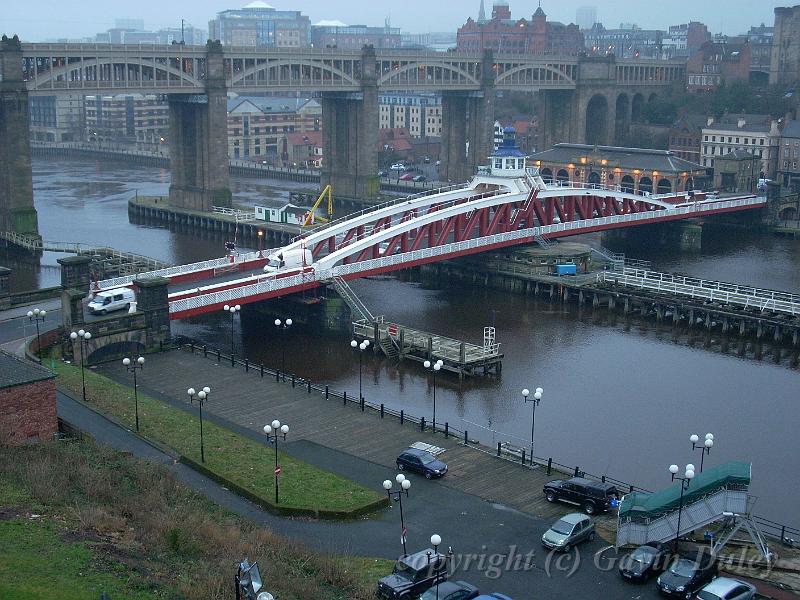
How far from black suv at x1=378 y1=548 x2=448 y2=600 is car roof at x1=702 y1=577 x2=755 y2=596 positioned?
633cm

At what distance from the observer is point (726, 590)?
981 inches

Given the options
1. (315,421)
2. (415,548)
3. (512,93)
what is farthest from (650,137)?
(415,548)

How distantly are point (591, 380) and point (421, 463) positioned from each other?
60.4 ft

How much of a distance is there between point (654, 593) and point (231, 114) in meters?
134

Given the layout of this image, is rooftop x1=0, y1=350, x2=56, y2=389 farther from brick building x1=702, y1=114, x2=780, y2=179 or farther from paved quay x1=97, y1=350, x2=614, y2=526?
brick building x1=702, y1=114, x2=780, y2=179

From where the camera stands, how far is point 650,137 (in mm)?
139750

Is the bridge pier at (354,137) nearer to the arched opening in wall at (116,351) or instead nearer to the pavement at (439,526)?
the arched opening in wall at (116,351)

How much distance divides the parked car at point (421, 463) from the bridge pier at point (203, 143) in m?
67.4

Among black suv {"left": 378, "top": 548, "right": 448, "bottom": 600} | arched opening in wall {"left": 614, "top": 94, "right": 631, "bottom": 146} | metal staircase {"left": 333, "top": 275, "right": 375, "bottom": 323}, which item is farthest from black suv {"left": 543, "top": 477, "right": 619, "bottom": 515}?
arched opening in wall {"left": 614, "top": 94, "right": 631, "bottom": 146}

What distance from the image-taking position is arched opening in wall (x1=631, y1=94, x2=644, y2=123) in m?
148

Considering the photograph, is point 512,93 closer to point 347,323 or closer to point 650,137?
point 650,137

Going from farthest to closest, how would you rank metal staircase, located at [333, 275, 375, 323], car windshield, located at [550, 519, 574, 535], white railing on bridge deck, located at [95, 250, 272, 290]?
metal staircase, located at [333, 275, 375, 323] → white railing on bridge deck, located at [95, 250, 272, 290] → car windshield, located at [550, 519, 574, 535]

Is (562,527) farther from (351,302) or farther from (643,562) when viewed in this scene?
(351,302)

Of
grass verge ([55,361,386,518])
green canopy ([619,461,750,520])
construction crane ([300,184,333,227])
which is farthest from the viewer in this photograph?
construction crane ([300,184,333,227])
